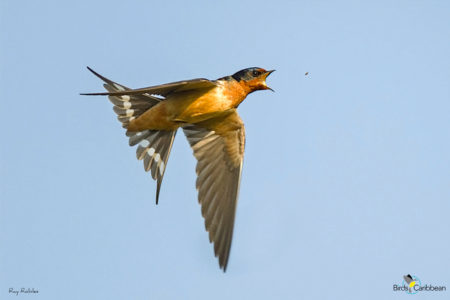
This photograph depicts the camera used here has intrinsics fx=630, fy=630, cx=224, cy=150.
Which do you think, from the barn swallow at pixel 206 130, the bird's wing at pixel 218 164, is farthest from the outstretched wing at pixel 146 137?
the bird's wing at pixel 218 164

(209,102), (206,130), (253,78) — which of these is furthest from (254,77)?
(206,130)

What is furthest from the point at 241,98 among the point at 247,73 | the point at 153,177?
the point at 153,177

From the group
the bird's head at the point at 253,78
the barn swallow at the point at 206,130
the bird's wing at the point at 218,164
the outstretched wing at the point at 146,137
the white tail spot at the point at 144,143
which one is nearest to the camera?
the barn swallow at the point at 206,130

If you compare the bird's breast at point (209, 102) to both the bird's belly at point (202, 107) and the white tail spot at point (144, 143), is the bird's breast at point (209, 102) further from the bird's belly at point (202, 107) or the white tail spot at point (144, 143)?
the white tail spot at point (144, 143)

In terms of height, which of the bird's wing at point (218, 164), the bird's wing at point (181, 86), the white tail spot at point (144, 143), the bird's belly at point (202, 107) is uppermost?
the bird's wing at point (181, 86)

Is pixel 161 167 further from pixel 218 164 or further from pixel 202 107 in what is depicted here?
pixel 202 107

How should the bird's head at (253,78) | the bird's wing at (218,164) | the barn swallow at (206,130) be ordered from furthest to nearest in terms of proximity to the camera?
1. the bird's wing at (218,164)
2. the bird's head at (253,78)
3. the barn swallow at (206,130)

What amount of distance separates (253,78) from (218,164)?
4.50 feet

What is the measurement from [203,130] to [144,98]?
967 millimetres

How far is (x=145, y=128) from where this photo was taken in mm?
8320

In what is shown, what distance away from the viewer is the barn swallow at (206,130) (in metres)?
7.83

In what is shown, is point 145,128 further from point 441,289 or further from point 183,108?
point 441,289

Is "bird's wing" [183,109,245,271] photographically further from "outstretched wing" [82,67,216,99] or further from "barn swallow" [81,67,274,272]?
"outstretched wing" [82,67,216,99]

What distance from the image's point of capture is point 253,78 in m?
8.02
